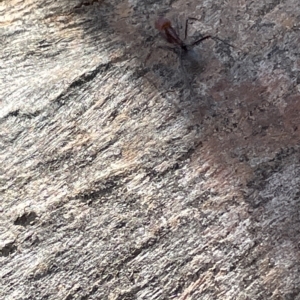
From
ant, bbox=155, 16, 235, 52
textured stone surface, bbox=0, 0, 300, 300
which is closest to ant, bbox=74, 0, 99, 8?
textured stone surface, bbox=0, 0, 300, 300

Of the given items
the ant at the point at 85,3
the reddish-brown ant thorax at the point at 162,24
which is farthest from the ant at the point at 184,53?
the ant at the point at 85,3

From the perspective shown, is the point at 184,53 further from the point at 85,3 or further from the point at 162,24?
the point at 85,3

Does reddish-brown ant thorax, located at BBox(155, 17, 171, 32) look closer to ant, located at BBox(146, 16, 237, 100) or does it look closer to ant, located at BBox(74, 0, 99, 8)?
ant, located at BBox(146, 16, 237, 100)

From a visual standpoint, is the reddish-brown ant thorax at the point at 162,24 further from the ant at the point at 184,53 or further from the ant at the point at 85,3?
the ant at the point at 85,3

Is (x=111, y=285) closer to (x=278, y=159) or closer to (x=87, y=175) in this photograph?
(x=87, y=175)

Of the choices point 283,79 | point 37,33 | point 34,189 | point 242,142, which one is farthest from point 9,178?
point 283,79
